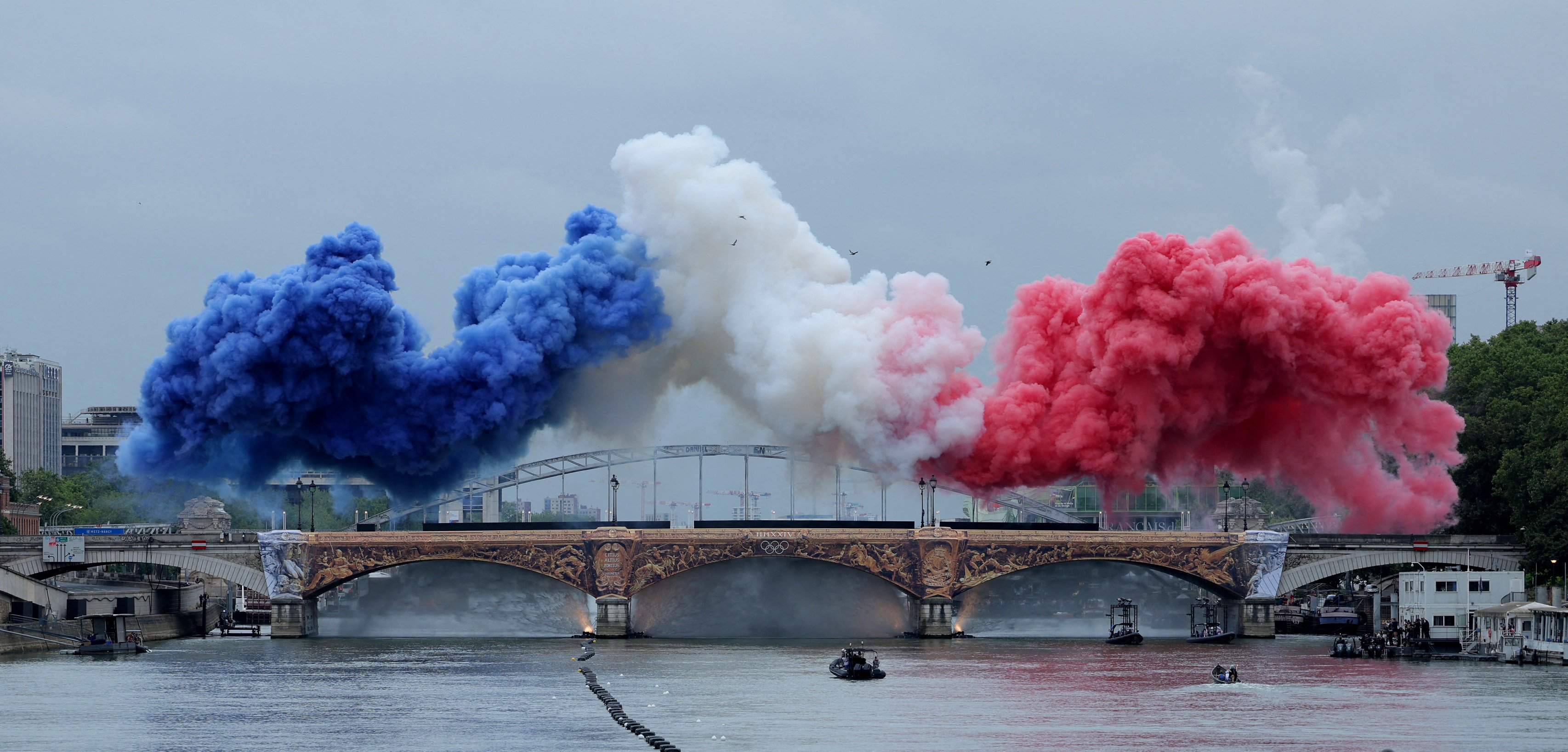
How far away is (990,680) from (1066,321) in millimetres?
33012

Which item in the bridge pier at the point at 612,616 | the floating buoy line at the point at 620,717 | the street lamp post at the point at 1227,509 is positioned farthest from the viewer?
the street lamp post at the point at 1227,509

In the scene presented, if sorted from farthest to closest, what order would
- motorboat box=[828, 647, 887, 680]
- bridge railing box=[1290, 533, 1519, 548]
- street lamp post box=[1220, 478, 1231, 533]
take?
street lamp post box=[1220, 478, 1231, 533], bridge railing box=[1290, 533, 1519, 548], motorboat box=[828, 647, 887, 680]

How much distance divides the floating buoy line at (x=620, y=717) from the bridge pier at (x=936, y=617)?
1181 inches

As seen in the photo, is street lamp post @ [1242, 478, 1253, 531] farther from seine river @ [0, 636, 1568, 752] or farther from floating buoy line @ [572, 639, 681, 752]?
floating buoy line @ [572, 639, 681, 752]

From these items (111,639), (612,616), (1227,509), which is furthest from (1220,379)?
(111,639)

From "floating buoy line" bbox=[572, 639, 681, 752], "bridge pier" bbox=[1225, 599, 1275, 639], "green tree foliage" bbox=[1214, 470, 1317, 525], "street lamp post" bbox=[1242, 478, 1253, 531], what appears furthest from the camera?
"green tree foliage" bbox=[1214, 470, 1317, 525]

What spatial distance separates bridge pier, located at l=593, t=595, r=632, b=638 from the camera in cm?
12050

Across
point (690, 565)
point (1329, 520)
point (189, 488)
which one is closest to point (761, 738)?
point (690, 565)

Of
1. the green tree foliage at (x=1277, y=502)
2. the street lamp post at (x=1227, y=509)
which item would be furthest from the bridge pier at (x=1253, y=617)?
the green tree foliage at (x=1277, y=502)

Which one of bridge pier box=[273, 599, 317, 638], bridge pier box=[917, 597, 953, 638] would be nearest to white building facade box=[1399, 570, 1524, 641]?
bridge pier box=[917, 597, 953, 638]

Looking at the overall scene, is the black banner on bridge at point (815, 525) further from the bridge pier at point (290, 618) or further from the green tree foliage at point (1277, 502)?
the green tree foliage at point (1277, 502)

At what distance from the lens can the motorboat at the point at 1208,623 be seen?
120312 mm

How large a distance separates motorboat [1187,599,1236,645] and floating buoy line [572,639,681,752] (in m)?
43.1

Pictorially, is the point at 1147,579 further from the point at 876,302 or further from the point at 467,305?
the point at 467,305
